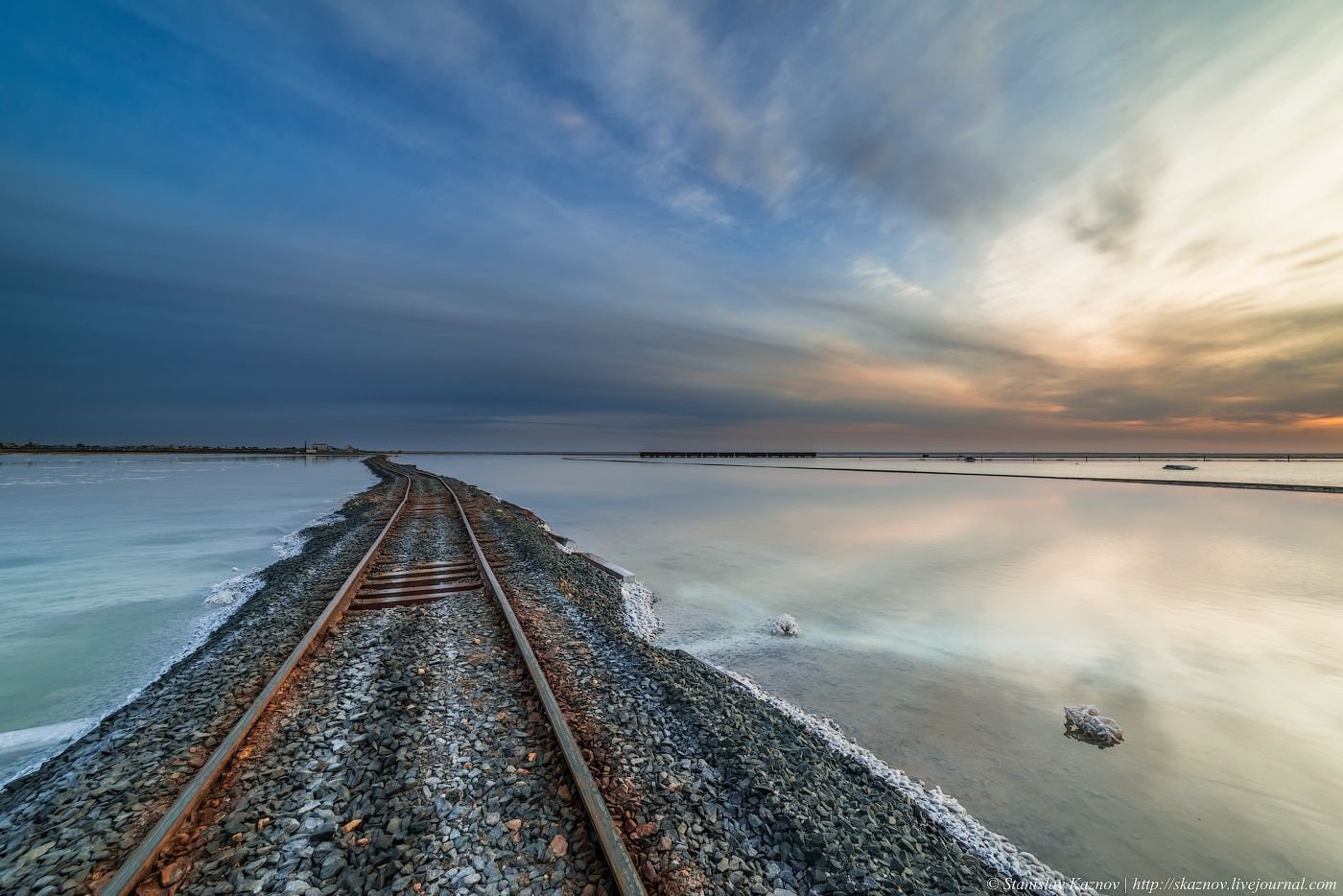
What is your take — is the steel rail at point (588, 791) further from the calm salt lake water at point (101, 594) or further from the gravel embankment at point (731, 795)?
the calm salt lake water at point (101, 594)

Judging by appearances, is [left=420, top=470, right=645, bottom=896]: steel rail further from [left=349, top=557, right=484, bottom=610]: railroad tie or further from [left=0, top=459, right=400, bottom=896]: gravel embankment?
[left=349, top=557, right=484, bottom=610]: railroad tie

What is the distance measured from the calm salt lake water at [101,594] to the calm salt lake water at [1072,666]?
8118 mm

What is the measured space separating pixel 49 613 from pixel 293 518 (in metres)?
15.3

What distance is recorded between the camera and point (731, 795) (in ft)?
14.7

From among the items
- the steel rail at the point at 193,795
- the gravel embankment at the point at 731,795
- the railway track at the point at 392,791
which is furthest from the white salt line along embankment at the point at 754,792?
the steel rail at the point at 193,795

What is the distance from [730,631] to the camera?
402 inches

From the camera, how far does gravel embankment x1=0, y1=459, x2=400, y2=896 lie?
367 cm

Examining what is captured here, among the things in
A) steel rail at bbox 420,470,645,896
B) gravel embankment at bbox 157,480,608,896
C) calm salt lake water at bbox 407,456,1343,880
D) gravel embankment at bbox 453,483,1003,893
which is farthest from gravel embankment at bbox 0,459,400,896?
calm salt lake water at bbox 407,456,1343,880

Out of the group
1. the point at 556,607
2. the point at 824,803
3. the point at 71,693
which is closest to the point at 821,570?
the point at 556,607

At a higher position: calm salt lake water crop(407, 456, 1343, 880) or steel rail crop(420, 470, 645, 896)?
steel rail crop(420, 470, 645, 896)

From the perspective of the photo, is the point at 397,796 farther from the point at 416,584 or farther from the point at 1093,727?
the point at 1093,727

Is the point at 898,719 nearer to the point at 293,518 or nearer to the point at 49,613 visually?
the point at 49,613

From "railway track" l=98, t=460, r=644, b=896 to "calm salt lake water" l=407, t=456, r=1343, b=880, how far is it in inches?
149

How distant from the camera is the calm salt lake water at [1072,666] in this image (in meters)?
5.04
